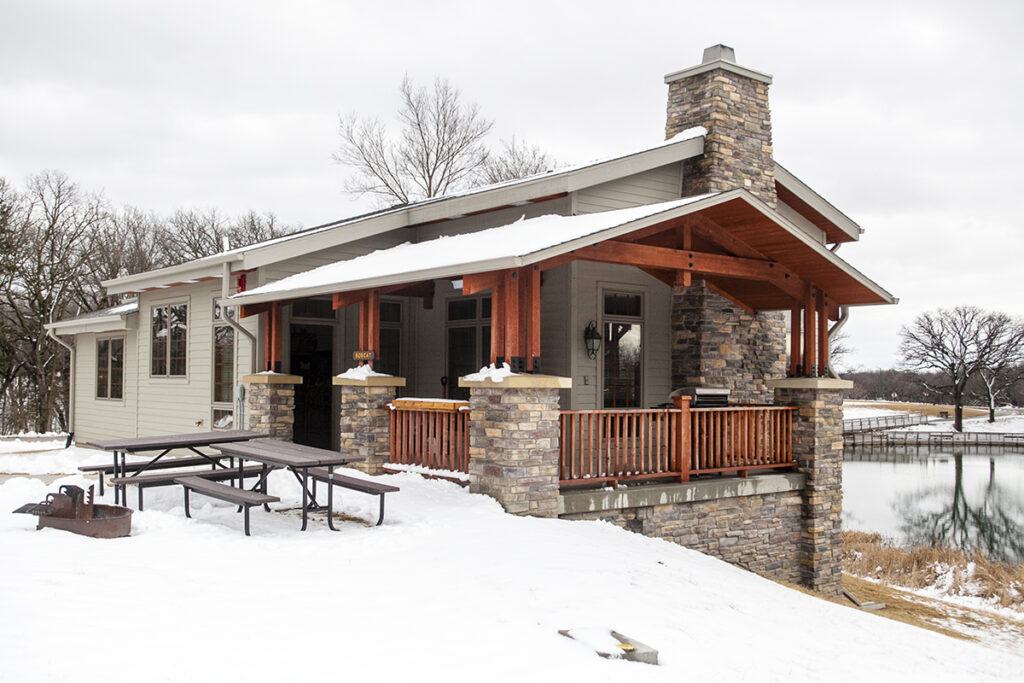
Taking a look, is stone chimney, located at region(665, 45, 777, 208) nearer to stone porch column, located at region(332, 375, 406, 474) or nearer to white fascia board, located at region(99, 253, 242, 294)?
stone porch column, located at region(332, 375, 406, 474)

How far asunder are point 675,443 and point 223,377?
6.95 meters

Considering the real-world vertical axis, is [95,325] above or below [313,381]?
above

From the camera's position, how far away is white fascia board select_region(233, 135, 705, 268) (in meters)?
10.4

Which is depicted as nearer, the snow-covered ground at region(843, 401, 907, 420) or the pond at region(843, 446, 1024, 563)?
the pond at region(843, 446, 1024, 563)

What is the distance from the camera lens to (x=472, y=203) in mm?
11398

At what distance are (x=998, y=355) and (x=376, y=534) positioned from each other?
175 feet

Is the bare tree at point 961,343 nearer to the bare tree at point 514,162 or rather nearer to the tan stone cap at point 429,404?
the bare tree at point 514,162

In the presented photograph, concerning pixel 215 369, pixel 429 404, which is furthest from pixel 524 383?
pixel 215 369

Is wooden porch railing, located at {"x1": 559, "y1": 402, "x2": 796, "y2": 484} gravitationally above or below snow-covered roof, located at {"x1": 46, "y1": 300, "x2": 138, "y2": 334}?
below

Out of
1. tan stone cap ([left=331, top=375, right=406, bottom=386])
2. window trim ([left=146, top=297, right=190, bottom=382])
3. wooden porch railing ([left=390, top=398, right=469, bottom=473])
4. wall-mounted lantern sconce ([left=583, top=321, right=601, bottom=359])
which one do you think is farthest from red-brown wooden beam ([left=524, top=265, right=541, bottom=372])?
window trim ([left=146, top=297, right=190, bottom=382])

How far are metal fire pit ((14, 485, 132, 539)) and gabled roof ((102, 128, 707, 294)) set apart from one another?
5029 mm

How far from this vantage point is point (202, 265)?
12.2 m

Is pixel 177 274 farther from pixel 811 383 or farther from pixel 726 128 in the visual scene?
pixel 811 383

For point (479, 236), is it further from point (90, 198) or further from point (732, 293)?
point (90, 198)
